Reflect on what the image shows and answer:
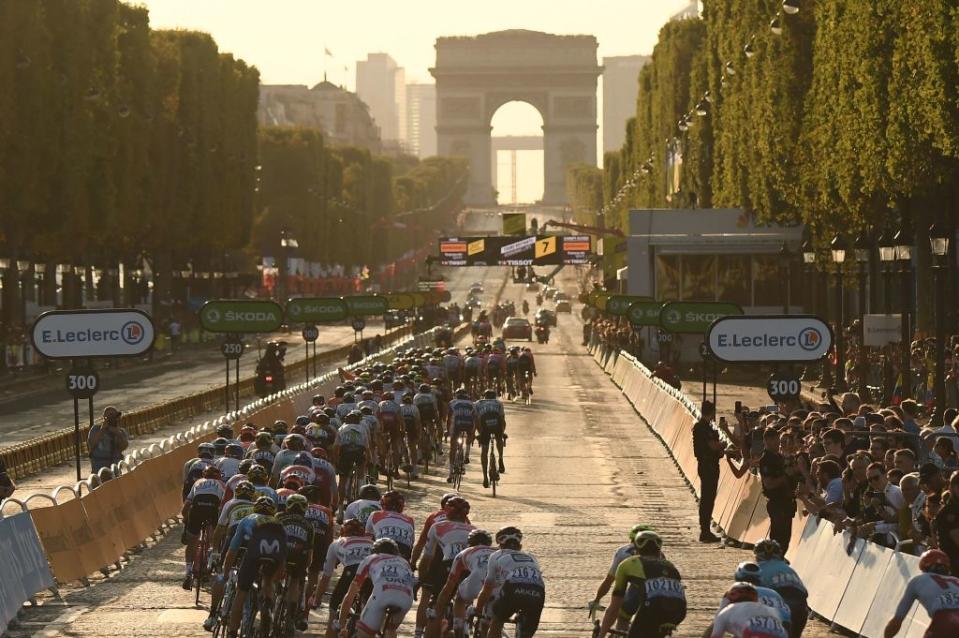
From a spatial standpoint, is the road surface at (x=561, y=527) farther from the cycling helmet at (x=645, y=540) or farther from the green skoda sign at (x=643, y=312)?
the cycling helmet at (x=645, y=540)

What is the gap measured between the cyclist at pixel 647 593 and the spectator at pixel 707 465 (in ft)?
40.2

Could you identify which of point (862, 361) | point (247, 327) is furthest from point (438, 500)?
point (862, 361)

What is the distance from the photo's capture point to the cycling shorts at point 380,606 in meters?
16.5

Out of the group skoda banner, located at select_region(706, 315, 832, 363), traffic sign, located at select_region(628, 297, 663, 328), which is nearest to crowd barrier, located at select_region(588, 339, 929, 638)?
→ skoda banner, located at select_region(706, 315, 832, 363)

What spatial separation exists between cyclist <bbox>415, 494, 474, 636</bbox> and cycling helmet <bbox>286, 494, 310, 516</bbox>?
126cm

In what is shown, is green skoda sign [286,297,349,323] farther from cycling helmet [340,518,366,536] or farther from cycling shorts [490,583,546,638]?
cycling shorts [490,583,546,638]

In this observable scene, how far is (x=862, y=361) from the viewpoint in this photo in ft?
161

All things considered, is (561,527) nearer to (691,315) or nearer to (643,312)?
(691,315)

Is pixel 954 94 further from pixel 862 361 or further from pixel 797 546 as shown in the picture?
pixel 797 546

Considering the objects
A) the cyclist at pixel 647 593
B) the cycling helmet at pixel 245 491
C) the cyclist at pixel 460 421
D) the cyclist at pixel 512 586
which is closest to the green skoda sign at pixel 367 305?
the cyclist at pixel 460 421

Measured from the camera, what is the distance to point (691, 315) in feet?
117

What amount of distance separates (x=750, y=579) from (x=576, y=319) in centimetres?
13581

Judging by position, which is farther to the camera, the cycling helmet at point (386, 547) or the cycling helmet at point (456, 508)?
the cycling helmet at point (456, 508)

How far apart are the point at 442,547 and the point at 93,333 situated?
13.2 m
